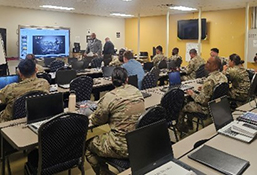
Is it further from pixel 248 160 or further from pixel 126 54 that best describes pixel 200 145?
pixel 126 54

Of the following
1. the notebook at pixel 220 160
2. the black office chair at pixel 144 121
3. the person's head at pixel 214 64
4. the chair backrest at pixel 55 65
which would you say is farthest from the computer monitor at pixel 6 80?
the chair backrest at pixel 55 65

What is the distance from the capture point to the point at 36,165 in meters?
2.35

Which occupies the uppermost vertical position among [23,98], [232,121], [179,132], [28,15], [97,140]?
[28,15]

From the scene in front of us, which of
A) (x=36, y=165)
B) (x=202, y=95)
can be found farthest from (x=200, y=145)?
(x=202, y=95)

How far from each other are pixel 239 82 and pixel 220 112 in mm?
2713

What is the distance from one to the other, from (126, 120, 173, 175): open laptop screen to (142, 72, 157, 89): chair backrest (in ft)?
10.2

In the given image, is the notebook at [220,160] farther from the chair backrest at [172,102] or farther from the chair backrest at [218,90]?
the chair backrest at [218,90]

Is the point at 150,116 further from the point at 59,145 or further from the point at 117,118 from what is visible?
the point at 59,145

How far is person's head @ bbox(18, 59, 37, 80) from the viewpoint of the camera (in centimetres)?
312

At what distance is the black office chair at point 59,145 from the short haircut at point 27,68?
1111 millimetres

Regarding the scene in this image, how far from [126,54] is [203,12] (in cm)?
607

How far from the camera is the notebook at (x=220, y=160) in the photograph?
1683mm

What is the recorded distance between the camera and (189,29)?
1034 centimetres

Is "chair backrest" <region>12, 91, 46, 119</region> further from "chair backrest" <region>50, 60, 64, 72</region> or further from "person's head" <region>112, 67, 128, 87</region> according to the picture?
"chair backrest" <region>50, 60, 64, 72</region>
